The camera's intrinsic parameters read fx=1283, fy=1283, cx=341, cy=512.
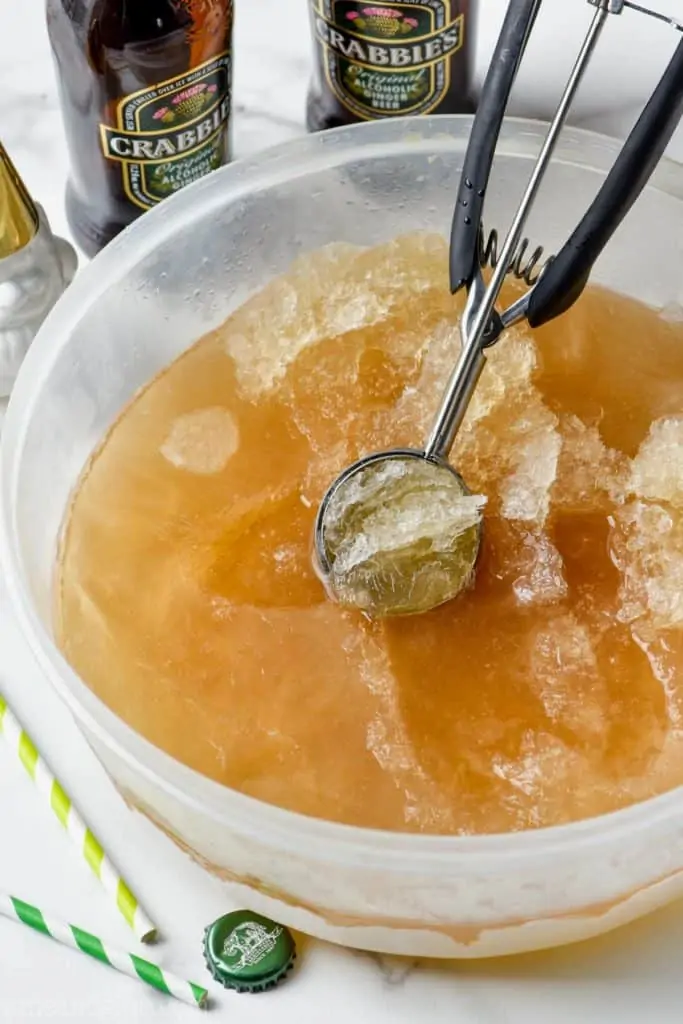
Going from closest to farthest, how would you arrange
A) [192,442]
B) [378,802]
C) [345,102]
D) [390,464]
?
[378,802], [390,464], [192,442], [345,102]

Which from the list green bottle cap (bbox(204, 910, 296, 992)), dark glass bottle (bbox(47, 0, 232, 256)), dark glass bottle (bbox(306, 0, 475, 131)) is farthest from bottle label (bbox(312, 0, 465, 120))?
green bottle cap (bbox(204, 910, 296, 992))

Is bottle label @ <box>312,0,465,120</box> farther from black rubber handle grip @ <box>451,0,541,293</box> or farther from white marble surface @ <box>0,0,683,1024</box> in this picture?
white marble surface @ <box>0,0,683,1024</box>

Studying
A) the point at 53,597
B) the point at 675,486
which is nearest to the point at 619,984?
the point at 675,486

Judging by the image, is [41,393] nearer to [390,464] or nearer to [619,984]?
[390,464]

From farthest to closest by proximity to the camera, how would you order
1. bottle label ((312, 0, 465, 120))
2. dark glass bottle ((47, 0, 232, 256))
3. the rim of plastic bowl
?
bottle label ((312, 0, 465, 120))
dark glass bottle ((47, 0, 232, 256))
the rim of plastic bowl

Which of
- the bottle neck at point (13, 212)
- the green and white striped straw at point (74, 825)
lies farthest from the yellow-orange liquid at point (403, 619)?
the bottle neck at point (13, 212)

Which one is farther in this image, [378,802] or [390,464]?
[390,464]

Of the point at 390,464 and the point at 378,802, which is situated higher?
the point at 390,464
